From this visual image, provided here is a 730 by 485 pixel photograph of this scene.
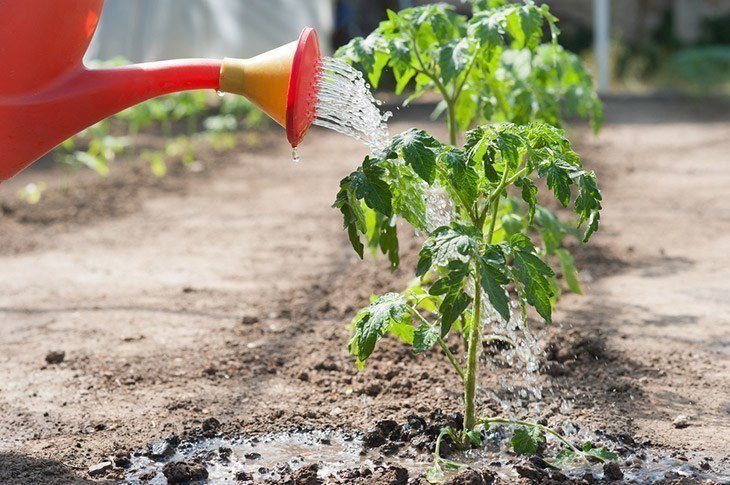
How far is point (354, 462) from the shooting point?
2.97 metres

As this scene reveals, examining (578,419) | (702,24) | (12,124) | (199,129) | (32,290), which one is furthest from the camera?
(702,24)

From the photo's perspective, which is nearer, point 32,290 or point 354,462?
point 354,462

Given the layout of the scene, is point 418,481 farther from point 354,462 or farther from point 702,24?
point 702,24

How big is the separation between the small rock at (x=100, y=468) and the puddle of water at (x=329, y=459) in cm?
6

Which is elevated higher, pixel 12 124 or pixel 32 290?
pixel 12 124

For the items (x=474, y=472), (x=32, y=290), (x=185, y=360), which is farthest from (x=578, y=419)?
(x=32, y=290)

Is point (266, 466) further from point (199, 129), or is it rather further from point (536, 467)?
point (199, 129)

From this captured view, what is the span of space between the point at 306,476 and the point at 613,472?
859mm

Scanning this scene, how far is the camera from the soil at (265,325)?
3.22m

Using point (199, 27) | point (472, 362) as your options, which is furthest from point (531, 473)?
point (199, 27)

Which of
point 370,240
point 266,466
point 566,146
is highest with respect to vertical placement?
point 566,146

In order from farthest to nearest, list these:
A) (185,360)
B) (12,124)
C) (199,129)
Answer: (199,129), (185,360), (12,124)

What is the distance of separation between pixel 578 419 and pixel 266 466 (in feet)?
3.28

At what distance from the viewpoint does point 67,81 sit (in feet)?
9.68
